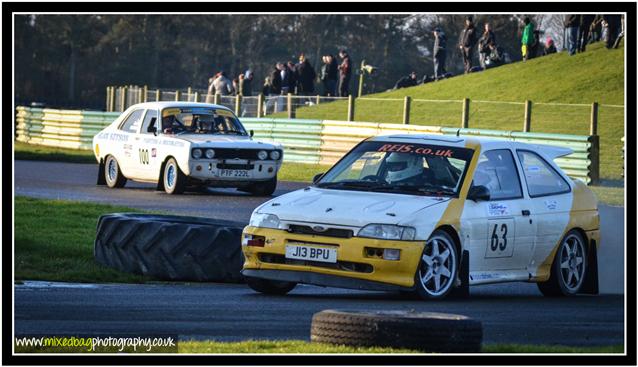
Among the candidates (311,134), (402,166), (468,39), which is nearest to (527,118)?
(311,134)

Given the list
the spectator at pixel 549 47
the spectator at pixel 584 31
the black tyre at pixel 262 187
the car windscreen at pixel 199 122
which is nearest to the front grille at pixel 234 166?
the black tyre at pixel 262 187

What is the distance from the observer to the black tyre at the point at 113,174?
72.8 feet

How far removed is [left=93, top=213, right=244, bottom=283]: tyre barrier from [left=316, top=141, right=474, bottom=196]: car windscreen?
913 mm

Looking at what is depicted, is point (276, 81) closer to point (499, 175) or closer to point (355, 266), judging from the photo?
point (499, 175)

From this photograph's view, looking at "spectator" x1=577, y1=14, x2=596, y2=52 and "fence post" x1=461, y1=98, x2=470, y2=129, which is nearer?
"fence post" x1=461, y1=98, x2=470, y2=129

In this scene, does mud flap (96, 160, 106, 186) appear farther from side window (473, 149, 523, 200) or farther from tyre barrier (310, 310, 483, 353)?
tyre barrier (310, 310, 483, 353)

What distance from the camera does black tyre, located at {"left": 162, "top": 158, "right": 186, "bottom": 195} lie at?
20547mm

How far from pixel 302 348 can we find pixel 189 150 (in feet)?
42.6

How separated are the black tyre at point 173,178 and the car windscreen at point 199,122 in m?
0.55

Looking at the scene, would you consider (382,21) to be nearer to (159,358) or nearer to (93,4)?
(93,4)

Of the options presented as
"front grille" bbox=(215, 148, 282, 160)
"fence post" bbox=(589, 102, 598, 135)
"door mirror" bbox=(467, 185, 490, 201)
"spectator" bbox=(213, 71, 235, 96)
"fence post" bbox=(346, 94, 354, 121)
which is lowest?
"door mirror" bbox=(467, 185, 490, 201)

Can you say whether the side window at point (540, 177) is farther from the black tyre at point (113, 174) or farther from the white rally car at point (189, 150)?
the black tyre at point (113, 174)

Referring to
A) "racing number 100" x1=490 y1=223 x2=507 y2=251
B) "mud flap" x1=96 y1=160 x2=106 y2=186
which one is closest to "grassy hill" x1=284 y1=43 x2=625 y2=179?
"mud flap" x1=96 y1=160 x2=106 y2=186

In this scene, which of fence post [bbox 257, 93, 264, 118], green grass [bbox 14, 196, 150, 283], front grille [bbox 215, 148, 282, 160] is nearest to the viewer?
green grass [bbox 14, 196, 150, 283]
